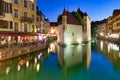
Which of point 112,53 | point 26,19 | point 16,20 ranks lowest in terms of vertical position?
point 112,53

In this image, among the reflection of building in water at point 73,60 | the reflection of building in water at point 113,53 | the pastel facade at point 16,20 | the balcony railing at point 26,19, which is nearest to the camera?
the reflection of building in water at point 73,60

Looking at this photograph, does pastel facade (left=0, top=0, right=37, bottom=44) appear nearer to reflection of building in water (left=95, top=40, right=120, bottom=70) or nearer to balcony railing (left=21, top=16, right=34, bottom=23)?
balcony railing (left=21, top=16, right=34, bottom=23)

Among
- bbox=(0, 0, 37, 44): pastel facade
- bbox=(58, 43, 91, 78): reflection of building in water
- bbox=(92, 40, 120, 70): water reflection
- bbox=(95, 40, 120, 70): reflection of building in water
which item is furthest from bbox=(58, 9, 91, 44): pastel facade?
bbox=(58, 43, 91, 78): reflection of building in water

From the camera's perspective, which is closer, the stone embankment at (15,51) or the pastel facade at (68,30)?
the stone embankment at (15,51)

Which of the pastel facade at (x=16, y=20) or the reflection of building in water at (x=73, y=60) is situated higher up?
the pastel facade at (x=16, y=20)

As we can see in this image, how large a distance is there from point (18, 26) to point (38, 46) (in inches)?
205

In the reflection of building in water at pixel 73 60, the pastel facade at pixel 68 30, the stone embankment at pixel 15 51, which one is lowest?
the reflection of building in water at pixel 73 60

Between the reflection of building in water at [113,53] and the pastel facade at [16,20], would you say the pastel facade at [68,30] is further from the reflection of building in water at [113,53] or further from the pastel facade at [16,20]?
the pastel facade at [16,20]

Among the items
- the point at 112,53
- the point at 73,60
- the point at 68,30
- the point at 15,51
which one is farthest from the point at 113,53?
the point at 68,30

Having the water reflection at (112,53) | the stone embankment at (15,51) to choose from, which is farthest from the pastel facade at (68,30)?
the stone embankment at (15,51)

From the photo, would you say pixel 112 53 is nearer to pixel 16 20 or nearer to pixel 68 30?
pixel 16 20

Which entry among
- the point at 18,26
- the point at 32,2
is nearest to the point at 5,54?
the point at 18,26

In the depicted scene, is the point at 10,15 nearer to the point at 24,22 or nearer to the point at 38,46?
the point at 24,22

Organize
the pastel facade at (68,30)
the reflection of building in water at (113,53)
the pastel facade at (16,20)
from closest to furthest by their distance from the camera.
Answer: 1. the reflection of building in water at (113,53)
2. the pastel facade at (16,20)
3. the pastel facade at (68,30)
